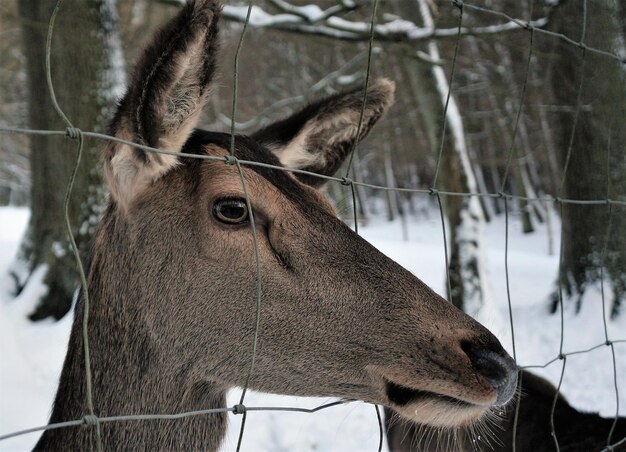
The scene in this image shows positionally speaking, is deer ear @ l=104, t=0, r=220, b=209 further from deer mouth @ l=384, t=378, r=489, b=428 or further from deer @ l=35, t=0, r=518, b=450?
deer mouth @ l=384, t=378, r=489, b=428

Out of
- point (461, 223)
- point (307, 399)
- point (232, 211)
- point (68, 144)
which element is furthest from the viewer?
point (461, 223)

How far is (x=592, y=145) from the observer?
6.59 m

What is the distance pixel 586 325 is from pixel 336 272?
5.56 metres

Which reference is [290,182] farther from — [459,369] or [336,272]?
[459,369]

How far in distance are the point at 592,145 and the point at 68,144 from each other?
17.7ft

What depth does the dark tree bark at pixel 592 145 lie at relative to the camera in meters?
5.54

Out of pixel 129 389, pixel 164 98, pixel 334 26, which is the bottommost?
pixel 129 389

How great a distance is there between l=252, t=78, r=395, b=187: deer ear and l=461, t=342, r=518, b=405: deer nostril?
41.4 inches

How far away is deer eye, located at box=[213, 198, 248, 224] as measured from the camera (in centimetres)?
182

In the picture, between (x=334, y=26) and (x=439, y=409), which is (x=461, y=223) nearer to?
(x=334, y=26)

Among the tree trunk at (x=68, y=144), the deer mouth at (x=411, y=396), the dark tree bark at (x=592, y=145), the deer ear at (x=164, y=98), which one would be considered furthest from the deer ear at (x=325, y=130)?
the tree trunk at (x=68, y=144)

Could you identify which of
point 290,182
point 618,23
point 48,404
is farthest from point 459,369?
point 618,23

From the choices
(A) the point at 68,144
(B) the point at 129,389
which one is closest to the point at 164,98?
(B) the point at 129,389

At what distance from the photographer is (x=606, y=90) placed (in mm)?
5883
